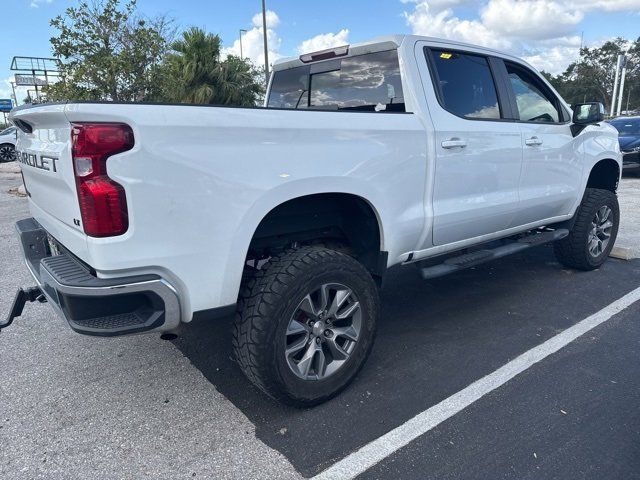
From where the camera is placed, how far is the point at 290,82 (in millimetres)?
4207

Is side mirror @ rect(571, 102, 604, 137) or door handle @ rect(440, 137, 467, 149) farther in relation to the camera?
side mirror @ rect(571, 102, 604, 137)

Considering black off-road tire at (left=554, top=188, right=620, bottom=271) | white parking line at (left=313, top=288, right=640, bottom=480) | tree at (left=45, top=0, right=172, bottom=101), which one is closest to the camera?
white parking line at (left=313, top=288, right=640, bottom=480)

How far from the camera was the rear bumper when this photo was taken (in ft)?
6.75

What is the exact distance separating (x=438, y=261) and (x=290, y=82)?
1.96 m

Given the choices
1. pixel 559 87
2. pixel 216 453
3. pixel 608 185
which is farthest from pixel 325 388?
pixel 559 87

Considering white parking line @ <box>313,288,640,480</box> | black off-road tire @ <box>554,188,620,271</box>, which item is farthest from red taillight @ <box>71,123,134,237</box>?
black off-road tire @ <box>554,188,620,271</box>

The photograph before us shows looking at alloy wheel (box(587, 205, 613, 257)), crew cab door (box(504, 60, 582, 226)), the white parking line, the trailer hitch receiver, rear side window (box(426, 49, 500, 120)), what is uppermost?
rear side window (box(426, 49, 500, 120))

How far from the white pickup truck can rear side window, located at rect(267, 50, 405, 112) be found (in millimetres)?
14

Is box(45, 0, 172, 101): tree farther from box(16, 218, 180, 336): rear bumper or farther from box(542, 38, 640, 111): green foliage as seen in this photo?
box(542, 38, 640, 111): green foliage

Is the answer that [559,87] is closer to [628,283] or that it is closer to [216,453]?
[628,283]

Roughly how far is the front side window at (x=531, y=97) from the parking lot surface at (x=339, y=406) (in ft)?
5.39

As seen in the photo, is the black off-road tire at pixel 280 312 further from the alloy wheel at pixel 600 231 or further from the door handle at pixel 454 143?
the alloy wheel at pixel 600 231

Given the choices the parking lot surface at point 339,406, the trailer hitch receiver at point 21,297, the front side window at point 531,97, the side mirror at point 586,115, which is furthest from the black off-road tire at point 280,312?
the side mirror at point 586,115

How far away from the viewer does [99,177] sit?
2006 mm
